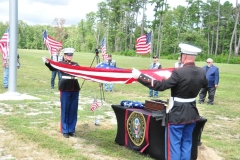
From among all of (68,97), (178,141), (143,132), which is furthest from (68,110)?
(178,141)

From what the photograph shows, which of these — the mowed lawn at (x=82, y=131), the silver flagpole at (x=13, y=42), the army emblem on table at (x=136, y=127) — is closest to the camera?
the army emblem on table at (x=136, y=127)

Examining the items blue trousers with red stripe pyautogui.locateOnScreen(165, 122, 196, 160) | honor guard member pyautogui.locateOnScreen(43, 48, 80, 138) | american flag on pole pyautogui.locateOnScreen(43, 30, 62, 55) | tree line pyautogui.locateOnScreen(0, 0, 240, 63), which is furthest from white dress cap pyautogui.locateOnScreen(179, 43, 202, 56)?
tree line pyautogui.locateOnScreen(0, 0, 240, 63)

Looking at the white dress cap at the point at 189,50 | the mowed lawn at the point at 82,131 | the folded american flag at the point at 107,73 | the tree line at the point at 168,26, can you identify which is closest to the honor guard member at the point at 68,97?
the mowed lawn at the point at 82,131

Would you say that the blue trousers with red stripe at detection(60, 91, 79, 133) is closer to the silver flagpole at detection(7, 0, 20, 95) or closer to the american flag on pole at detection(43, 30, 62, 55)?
the american flag on pole at detection(43, 30, 62, 55)

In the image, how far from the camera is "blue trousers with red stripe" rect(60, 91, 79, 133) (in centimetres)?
652

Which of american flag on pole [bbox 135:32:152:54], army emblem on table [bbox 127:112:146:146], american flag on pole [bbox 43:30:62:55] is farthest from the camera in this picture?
american flag on pole [bbox 135:32:152:54]

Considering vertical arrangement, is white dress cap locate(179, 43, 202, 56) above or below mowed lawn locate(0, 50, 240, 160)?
above

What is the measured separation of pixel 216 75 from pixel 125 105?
7.18 metres

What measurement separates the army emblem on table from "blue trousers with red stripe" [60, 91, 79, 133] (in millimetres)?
1394

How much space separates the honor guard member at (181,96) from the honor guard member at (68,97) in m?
2.45

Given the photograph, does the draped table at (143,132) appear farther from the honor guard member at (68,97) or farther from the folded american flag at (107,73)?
Result: the honor guard member at (68,97)

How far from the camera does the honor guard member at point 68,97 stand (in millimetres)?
6457

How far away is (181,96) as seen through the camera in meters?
4.36

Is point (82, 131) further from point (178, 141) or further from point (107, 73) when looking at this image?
point (178, 141)
